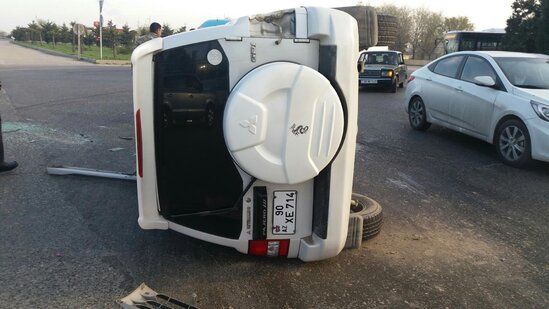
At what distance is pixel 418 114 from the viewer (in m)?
9.12

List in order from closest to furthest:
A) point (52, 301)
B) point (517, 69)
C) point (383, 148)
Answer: point (52, 301) < point (517, 69) < point (383, 148)

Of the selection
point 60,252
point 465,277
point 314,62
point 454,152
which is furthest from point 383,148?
point 60,252

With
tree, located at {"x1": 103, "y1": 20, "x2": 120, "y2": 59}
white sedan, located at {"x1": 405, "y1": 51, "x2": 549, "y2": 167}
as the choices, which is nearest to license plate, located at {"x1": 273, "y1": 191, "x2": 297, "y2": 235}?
white sedan, located at {"x1": 405, "y1": 51, "x2": 549, "y2": 167}

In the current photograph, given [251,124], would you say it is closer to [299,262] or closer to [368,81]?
[299,262]

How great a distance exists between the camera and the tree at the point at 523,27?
2628 centimetres

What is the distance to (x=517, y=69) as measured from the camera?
7.19m

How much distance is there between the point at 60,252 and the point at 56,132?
4.85 m

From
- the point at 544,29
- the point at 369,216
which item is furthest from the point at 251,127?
the point at 544,29

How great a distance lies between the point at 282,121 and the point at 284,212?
702mm

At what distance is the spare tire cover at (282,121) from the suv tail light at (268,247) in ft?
1.82

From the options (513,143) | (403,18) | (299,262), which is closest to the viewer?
(299,262)

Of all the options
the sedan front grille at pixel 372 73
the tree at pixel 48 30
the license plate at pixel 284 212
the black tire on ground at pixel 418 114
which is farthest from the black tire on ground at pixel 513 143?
the tree at pixel 48 30

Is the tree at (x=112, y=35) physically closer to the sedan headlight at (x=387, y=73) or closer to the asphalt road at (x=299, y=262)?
the sedan headlight at (x=387, y=73)

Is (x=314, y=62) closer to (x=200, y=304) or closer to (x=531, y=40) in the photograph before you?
(x=200, y=304)
